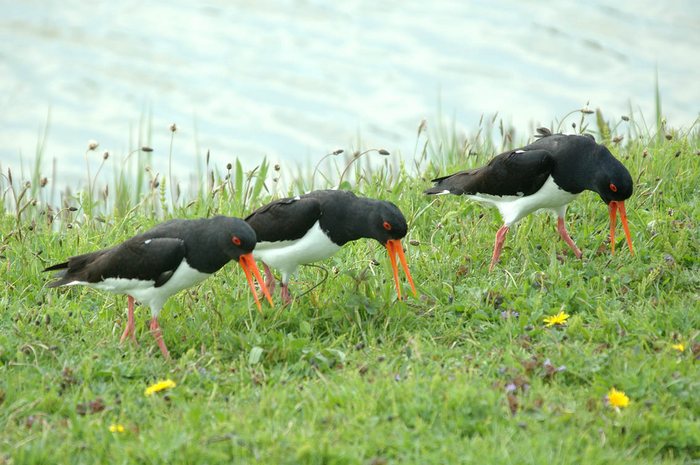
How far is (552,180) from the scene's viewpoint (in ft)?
21.2

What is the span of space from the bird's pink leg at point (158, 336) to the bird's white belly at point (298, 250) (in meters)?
0.87

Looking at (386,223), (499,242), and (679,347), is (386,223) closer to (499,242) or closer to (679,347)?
(499,242)

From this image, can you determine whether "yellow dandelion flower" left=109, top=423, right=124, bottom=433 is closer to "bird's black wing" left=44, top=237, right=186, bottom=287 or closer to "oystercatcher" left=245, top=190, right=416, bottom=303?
"bird's black wing" left=44, top=237, right=186, bottom=287


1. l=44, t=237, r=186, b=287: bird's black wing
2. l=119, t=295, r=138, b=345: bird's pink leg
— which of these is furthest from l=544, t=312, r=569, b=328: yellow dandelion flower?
l=119, t=295, r=138, b=345: bird's pink leg

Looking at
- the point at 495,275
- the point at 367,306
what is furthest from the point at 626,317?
the point at 367,306

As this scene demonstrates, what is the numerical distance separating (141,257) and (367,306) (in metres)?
1.37

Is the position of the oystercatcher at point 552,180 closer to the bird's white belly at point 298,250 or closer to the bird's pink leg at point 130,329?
the bird's white belly at point 298,250

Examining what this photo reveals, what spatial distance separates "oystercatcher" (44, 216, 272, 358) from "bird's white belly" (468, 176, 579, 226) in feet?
6.53

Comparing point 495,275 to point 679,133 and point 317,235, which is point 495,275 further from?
point 679,133

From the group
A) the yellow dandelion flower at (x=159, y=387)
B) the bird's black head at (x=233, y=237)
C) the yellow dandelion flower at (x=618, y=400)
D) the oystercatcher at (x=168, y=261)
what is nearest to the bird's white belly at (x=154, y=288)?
the oystercatcher at (x=168, y=261)

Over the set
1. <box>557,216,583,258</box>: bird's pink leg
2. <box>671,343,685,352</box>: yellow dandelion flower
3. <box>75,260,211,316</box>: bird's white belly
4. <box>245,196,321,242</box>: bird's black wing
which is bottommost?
<box>75,260,211,316</box>: bird's white belly

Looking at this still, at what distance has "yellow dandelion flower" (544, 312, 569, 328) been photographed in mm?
5520

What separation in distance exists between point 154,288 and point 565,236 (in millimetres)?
2856

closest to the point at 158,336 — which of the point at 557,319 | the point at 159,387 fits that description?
the point at 159,387
